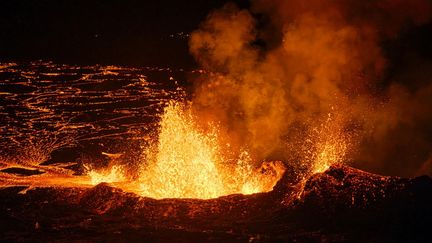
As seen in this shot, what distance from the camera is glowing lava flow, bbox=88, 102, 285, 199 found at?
29.6ft

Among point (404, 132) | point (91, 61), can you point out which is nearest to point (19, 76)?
point (91, 61)

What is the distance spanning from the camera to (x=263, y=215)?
24.5 ft

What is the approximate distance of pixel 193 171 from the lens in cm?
970

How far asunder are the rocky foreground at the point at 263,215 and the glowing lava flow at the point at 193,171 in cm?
86

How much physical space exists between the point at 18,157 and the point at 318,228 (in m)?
8.26

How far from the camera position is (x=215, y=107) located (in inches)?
520

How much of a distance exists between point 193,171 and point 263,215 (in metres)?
2.58

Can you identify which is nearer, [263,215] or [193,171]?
[263,215]

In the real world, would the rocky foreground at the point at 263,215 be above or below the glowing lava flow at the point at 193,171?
below

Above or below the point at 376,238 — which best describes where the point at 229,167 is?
above

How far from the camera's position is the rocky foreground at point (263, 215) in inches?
267

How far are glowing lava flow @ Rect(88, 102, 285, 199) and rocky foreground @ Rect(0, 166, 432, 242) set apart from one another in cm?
86

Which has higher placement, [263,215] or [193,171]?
[193,171]

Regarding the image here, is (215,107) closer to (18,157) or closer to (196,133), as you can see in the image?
(196,133)
